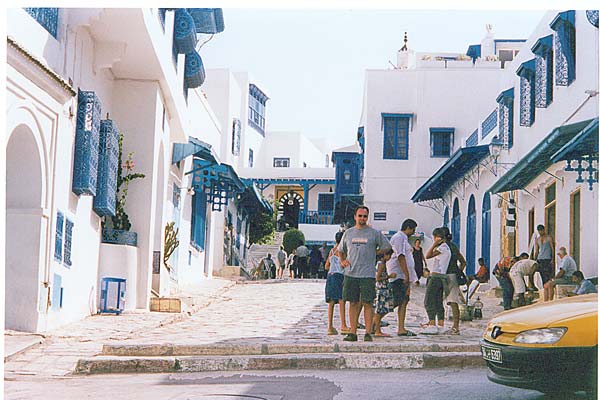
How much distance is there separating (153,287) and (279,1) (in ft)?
32.6

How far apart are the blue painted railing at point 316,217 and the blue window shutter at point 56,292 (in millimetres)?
30588

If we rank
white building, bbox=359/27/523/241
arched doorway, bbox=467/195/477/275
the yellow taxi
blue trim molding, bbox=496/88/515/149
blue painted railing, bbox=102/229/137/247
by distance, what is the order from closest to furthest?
the yellow taxi → blue painted railing, bbox=102/229/137/247 → blue trim molding, bbox=496/88/515/149 → arched doorway, bbox=467/195/477/275 → white building, bbox=359/27/523/241

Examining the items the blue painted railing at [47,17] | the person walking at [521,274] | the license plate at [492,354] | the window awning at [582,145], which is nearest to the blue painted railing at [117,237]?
the blue painted railing at [47,17]

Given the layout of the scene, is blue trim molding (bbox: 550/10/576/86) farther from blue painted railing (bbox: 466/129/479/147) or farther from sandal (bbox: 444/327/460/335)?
blue painted railing (bbox: 466/129/479/147)

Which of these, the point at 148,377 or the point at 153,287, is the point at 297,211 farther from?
the point at 148,377

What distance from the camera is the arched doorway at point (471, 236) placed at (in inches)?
924

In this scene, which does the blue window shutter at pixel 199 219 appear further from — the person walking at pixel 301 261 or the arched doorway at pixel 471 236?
the arched doorway at pixel 471 236

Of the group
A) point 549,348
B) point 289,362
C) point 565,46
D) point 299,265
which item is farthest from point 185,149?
point 549,348

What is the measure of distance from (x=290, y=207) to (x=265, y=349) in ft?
114

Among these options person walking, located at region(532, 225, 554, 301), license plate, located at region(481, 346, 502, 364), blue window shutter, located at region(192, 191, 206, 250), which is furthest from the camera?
blue window shutter, located at region(192, 191, 206, 250)

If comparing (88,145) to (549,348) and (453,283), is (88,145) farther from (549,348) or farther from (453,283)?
(549,348)

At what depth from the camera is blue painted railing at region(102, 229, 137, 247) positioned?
1386cm

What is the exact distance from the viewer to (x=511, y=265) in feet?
49.1

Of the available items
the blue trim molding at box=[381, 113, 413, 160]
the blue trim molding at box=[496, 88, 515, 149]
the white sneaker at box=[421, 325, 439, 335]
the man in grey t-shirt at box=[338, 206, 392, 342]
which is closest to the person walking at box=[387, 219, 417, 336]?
the white sneaker at box=[421, 325, 439, 335]
